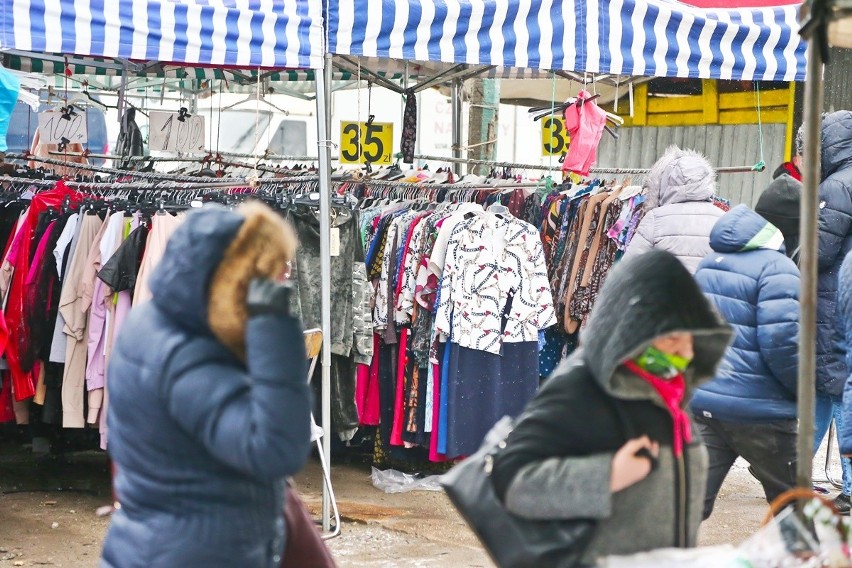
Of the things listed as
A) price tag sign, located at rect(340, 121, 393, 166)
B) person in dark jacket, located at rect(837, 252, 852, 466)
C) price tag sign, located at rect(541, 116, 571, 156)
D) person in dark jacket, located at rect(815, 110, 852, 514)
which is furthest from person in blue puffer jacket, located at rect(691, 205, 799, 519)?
price tag sign, located at rect(340, 121, 393, 166)

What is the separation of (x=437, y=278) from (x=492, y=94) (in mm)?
5398

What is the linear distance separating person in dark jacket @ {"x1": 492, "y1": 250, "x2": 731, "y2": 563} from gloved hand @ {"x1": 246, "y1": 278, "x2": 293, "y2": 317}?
1.97 feet

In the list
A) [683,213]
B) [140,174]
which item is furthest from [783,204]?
[140,174]

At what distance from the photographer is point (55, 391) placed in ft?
21.6

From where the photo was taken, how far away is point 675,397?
2.71 metres

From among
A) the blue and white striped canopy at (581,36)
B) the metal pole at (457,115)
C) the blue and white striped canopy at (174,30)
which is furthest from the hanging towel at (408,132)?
the blue and white striped canopy at (174,30)

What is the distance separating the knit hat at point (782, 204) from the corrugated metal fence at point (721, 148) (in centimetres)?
678

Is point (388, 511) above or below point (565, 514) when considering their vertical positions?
below

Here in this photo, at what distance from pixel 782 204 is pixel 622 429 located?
138 inches

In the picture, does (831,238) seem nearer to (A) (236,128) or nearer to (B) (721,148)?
(B) (721,148)

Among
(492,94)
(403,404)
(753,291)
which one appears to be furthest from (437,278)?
(492,94)

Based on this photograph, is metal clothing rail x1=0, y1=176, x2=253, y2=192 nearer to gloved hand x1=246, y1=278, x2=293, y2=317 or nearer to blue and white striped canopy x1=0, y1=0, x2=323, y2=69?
blue and white striped canopy x1=0, y1=0, x2=323, y2=69

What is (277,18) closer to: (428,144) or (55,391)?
(55,391)

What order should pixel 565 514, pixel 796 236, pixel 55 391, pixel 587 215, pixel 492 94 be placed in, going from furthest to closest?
pixel 492 94
pixel 587 215
pixel 55 391
pixel 796 236
pixel 565 514
